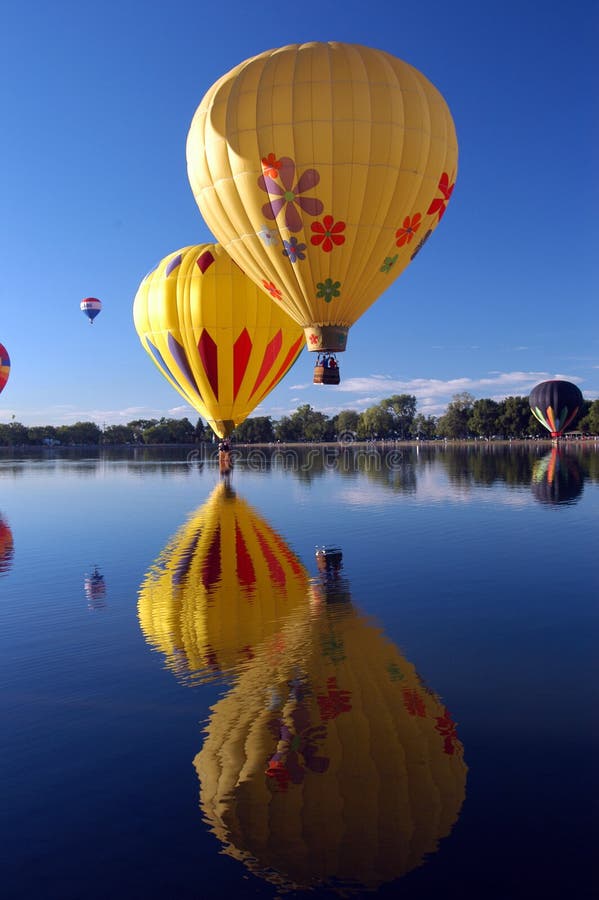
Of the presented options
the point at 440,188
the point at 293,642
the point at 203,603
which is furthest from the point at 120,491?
the point at 293,642

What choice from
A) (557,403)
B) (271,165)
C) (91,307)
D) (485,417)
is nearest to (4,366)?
(91,307)

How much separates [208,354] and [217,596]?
83.3 ft

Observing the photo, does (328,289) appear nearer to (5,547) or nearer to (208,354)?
(5,547)

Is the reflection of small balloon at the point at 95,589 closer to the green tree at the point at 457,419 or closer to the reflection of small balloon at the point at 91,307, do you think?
the reflection of small balloon at the point at 91,307

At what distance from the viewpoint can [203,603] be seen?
1347 cm

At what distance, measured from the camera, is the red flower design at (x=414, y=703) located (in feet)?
26.1

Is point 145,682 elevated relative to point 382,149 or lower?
lower

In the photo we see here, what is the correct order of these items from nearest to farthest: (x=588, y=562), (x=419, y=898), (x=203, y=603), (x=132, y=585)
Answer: (x=419, y=898), (x=203, y=603), (x=132, y=585), (x=588, y=562)

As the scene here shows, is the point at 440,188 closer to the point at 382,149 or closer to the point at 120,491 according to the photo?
the point at 382,149

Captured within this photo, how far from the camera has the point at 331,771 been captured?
6.72m

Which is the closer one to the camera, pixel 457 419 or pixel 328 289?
pixel 328 289

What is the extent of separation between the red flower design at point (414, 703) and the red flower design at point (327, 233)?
1778cm

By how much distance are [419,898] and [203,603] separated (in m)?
8.89

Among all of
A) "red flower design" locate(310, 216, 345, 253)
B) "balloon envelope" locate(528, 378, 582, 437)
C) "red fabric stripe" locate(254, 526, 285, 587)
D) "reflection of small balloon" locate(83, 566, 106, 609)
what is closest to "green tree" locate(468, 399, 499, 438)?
"balloon envelope" locate(528, 378, 582, 437)
